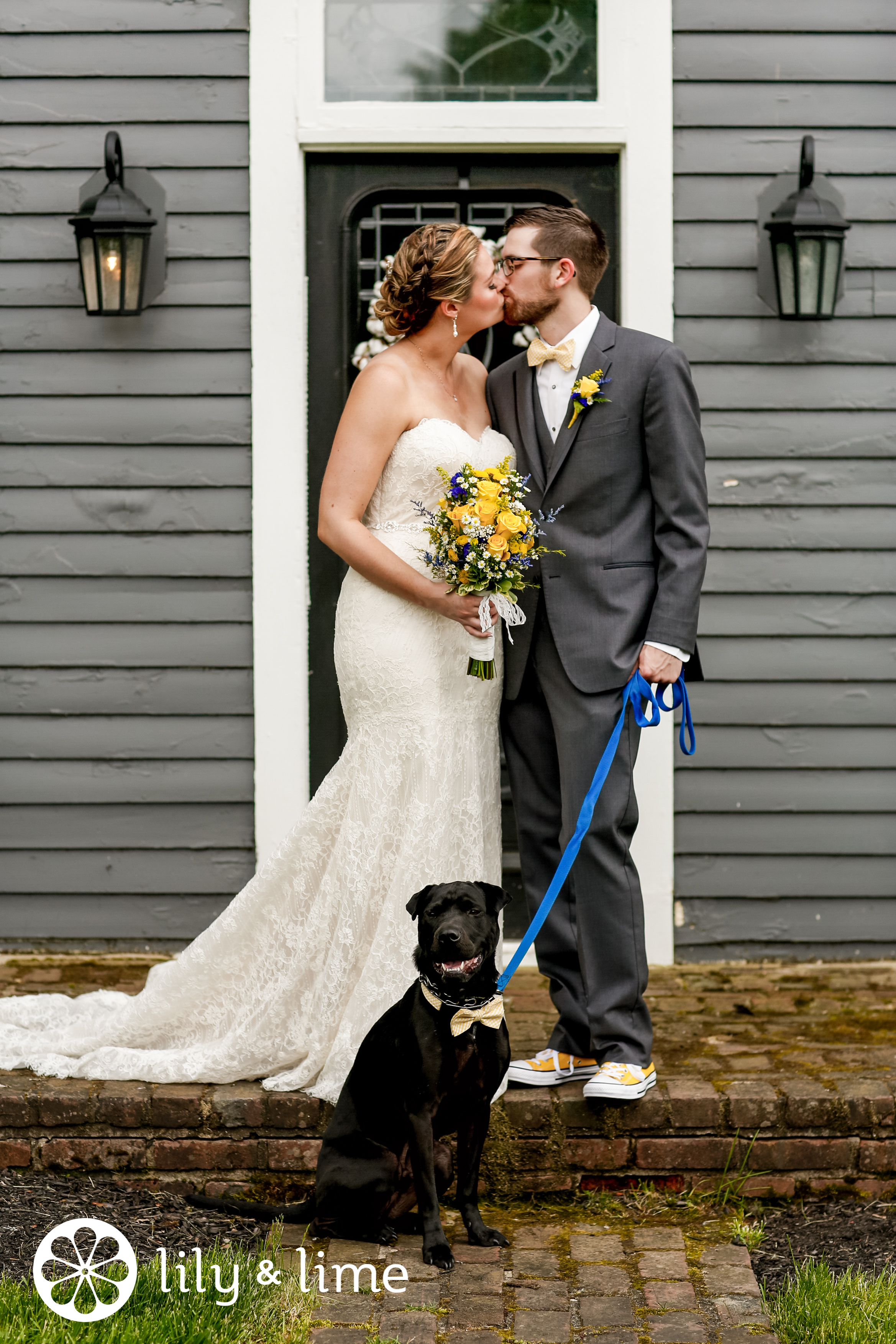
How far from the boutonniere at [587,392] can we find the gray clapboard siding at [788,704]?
5.09ft

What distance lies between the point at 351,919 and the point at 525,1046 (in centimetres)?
64

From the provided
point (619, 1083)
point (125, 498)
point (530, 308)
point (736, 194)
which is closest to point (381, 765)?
point (619, 1083)

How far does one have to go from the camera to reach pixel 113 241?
13.6 ft

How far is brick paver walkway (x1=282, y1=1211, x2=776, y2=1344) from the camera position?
7.98ft

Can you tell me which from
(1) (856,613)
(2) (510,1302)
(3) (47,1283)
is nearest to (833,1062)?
(2) (510,1302)

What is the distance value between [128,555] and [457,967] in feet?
7.40

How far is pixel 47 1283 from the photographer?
2.52 m

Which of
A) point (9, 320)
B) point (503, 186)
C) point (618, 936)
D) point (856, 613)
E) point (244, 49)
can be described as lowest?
point (618, 936)

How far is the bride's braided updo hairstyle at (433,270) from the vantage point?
3133 millimetres

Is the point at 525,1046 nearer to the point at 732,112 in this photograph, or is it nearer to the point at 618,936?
the point at 618,936

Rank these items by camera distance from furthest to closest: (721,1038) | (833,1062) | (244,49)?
(244,49) → (721,1038) → (833,1062)

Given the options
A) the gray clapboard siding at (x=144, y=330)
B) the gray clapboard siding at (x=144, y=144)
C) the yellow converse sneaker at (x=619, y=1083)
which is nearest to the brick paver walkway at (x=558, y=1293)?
the yellow converse sneaker at (x=619, y=1083)

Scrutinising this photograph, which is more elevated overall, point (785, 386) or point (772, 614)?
point (785, 386)

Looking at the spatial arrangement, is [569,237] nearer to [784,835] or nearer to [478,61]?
[478,61]
